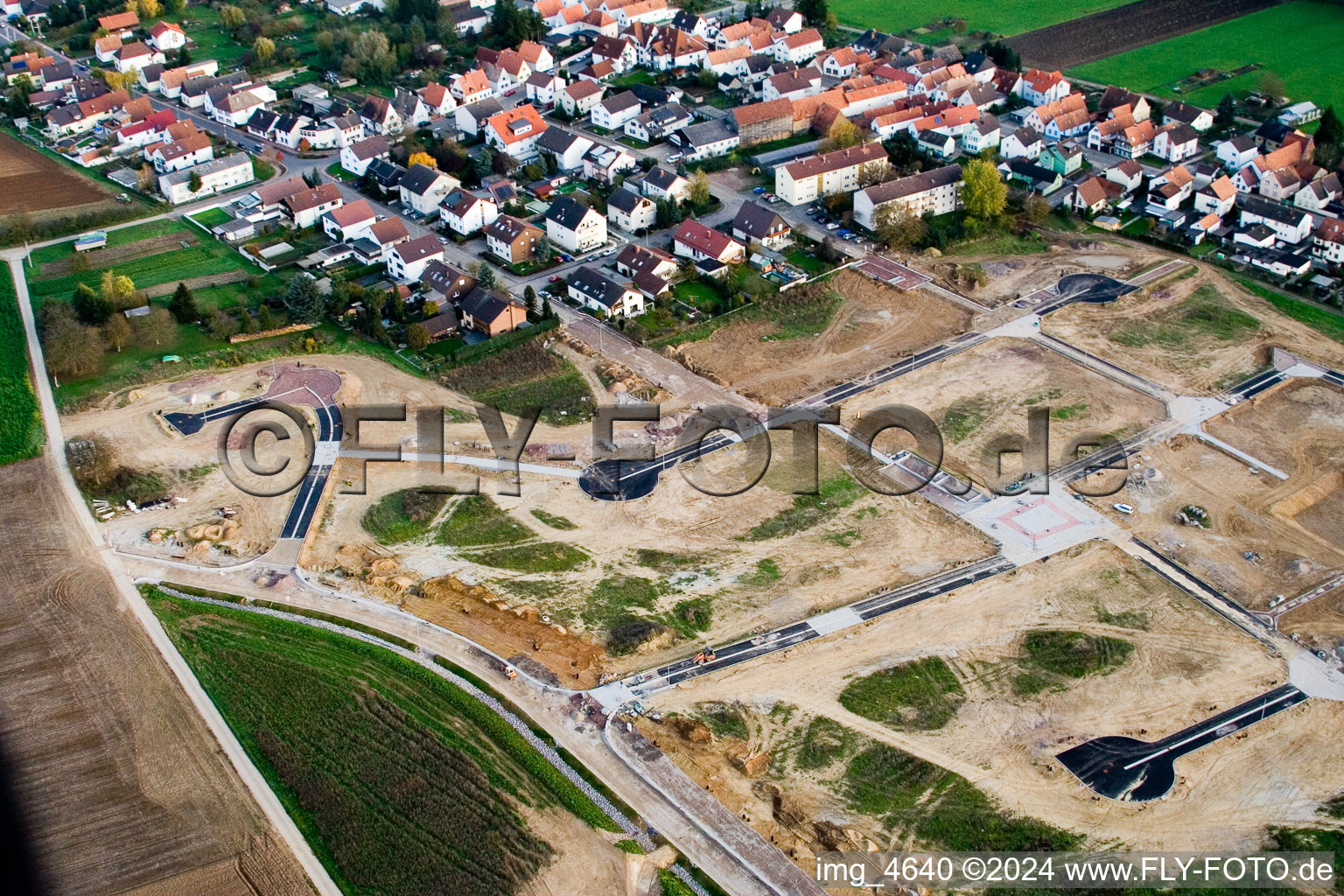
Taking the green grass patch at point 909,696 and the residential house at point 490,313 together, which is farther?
the residential house at point 490,313

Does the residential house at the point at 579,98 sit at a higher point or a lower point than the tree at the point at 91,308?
higher

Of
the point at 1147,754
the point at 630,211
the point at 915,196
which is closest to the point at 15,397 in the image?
the point at 630,211

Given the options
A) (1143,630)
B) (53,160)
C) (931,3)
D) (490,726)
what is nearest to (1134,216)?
(1143,630)

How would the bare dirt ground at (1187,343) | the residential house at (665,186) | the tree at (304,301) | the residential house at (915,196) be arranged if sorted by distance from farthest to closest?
the residential house at (665,186) < the residential house at (915,196) < the tree at (304,301) < the bare dirt ground at (1187,343)

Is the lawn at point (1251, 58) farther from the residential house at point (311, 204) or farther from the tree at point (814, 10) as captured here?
the residential house at point (311, 204)

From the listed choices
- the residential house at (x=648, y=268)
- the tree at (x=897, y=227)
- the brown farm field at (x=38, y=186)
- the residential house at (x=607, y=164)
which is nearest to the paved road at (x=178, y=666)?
the brown farm field at (x=38, y=186)

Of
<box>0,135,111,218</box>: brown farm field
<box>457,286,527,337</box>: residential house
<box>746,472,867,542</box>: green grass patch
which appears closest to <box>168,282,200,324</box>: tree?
<box>457,286,527,337</box>: residential house

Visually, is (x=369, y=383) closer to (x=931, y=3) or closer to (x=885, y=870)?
(x=885, y=870)

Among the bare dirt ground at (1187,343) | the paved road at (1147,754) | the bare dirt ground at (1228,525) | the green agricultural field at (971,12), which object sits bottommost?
the paved road at (1147,754)
